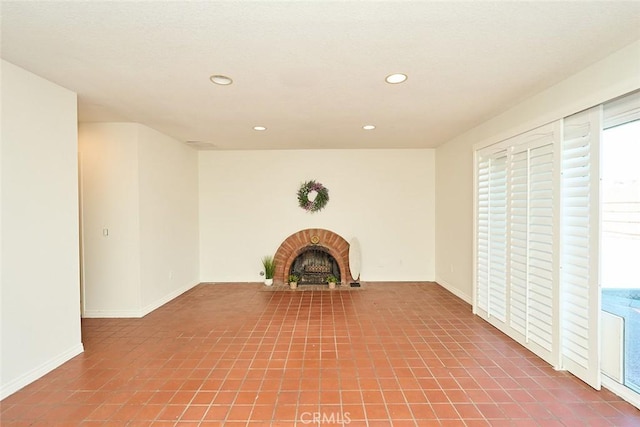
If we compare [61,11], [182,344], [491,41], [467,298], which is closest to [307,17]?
[491,41]

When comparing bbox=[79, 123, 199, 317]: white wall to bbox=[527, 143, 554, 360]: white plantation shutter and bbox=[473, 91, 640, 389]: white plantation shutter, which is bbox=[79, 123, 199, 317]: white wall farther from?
bbox=[527, 143, 554, 360]: white plantation shutter

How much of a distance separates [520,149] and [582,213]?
89 centimetres

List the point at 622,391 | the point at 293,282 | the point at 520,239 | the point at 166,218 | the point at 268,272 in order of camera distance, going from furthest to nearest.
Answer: the point at 268,272, the point at 293,282, the point at 166,218, the point at 520,239, the point at 622,391

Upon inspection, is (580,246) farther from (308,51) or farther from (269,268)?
(269,268)

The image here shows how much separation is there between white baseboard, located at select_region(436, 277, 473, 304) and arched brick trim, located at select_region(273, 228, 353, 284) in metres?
1.54

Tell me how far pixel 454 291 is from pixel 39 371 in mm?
4865

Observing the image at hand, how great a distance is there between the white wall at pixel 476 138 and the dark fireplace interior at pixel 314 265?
190cm

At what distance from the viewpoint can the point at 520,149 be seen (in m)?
2.93

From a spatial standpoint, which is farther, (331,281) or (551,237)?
(331,281)

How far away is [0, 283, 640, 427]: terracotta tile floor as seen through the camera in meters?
1.94

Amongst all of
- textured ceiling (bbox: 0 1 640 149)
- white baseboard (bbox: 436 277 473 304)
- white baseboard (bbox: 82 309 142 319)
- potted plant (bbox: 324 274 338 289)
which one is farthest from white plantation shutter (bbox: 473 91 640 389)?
white baseboard (bbox: 82 309 142 319)

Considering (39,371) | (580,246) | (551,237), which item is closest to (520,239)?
(551,237)

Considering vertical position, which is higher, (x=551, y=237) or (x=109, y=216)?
(x=109, y=216)

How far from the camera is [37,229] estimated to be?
2.39m
